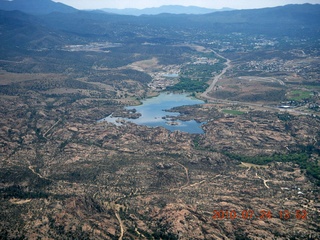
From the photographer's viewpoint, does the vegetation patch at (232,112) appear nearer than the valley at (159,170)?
No

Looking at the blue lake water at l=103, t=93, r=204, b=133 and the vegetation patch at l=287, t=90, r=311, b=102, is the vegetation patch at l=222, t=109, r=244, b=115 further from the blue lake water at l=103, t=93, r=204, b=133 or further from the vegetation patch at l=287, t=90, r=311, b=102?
the vegetation patch at l=287, t=90, r=311, b=102

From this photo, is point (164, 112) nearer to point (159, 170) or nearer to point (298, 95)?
point (298, 95)

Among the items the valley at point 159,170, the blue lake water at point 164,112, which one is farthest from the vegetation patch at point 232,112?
the blue lake water at point 164,112

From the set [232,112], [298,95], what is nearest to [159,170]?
[232,112]

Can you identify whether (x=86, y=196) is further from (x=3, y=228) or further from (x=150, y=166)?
(x=150, y=166)

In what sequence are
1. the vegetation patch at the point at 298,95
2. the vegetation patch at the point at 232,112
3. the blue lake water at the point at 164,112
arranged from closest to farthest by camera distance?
1. the blue lake water at the point at 164,112
2. the vegetation patch at the point at 232,112
3. the vegetation patch at the point at 298,95

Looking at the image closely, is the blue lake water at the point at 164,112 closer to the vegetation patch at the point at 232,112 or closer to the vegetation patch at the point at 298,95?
the vegetation patch at the point at 232,112

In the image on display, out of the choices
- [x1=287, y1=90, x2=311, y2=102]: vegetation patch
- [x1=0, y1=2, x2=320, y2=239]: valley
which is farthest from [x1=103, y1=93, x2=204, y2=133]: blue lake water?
[x1=287, y1=90, x2=311, y2=102]: vegetation patch

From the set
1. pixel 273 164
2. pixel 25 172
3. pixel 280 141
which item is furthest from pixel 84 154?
pixel 280 141
